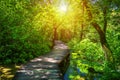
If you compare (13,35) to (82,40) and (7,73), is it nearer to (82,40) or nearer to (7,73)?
(82,40)

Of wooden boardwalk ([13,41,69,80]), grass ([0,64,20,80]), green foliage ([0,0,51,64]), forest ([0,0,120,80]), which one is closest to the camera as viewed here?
grass ([0,64,20,80])

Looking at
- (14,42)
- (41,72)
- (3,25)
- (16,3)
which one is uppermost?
(16,3)

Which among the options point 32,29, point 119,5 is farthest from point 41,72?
point 32,29

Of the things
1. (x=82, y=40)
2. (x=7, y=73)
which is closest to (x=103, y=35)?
(x=82, y=40)

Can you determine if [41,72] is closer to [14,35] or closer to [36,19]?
[14,35]

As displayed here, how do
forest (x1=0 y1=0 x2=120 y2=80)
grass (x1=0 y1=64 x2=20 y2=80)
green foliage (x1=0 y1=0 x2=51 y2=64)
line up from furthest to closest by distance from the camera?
green foliage (x1=0 y1=0 x2=51 y2=64)
forest (x1=0 y1=0 x2=120 y2=80)
grass (x1=0 y1=64 x2=20 y2=80)

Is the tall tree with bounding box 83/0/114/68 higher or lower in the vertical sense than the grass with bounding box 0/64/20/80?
higher

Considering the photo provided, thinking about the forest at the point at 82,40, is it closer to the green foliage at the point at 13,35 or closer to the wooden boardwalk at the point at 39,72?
the green foliage at the point at 13,35

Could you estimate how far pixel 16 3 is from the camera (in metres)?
20.3

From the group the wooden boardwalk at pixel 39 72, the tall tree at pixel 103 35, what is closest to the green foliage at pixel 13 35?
the wooden boardwalk at pixel 39 72

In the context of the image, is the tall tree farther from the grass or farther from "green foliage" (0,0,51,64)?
"green foliage" (0,0,51,64)

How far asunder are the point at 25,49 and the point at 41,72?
18.8 ft

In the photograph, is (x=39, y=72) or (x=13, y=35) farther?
(x=13, y=35)

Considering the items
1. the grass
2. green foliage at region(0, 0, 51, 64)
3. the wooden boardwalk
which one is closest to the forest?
green foliage at region(0, 0, 51, 64)
